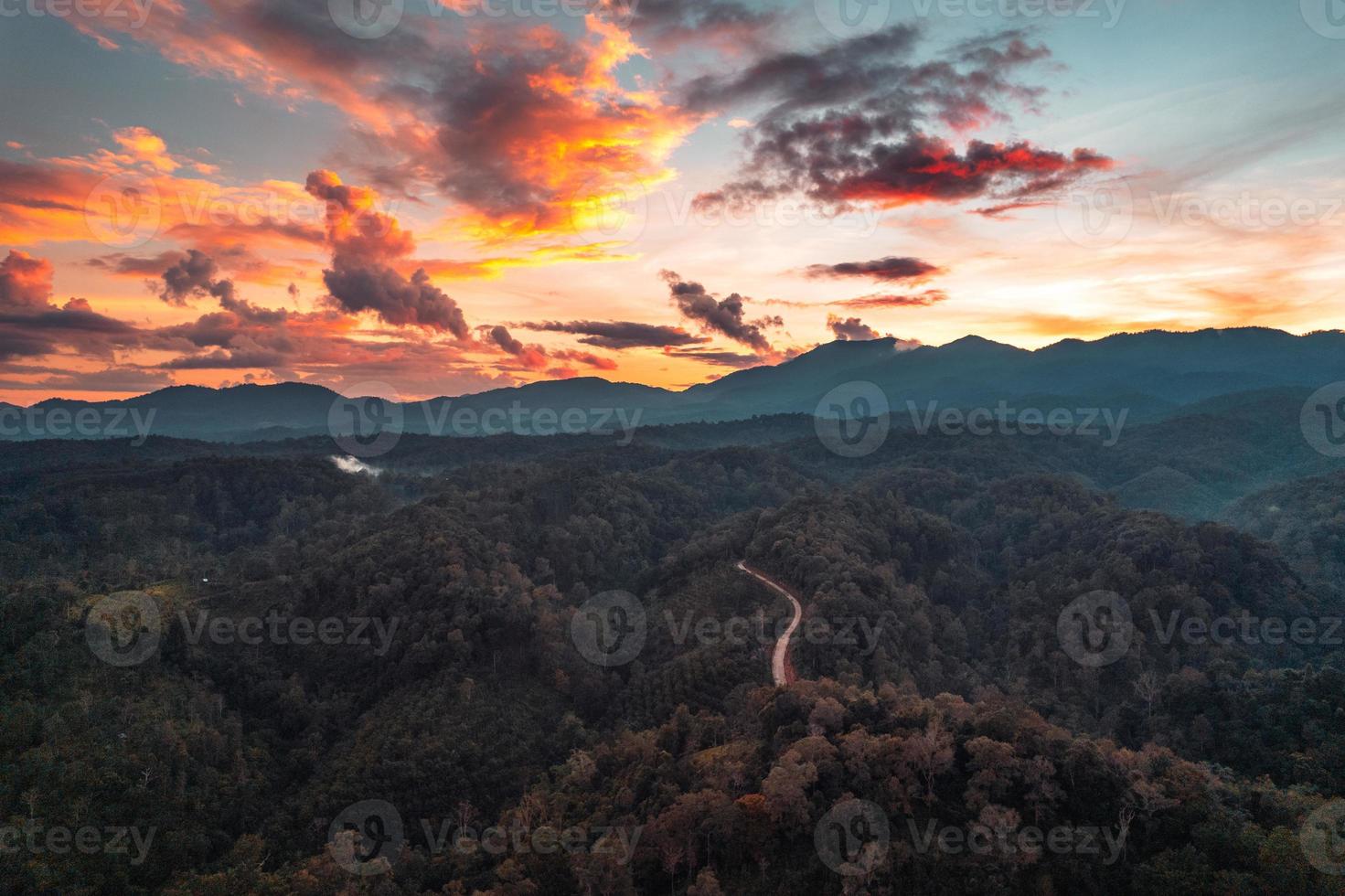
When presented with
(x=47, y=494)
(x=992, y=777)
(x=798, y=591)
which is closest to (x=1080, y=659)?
(x=798, y=591)

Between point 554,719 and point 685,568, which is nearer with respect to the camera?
point 554,719

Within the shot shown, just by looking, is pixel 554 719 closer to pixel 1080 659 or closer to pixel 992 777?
pixel 992 777

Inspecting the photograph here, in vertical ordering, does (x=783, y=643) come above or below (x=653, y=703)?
above

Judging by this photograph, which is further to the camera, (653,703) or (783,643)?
(783,643)

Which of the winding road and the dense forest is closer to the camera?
the dense forest
